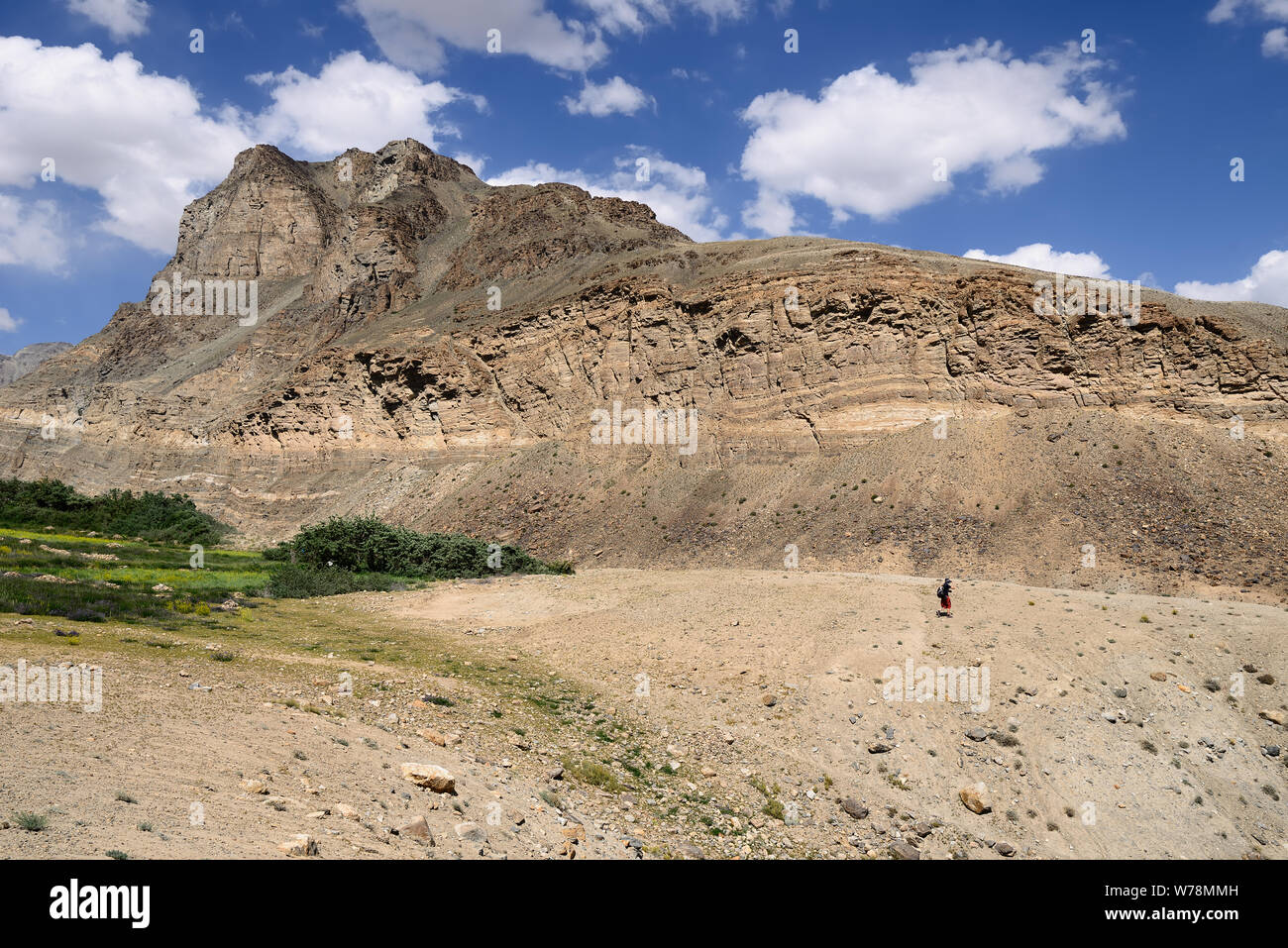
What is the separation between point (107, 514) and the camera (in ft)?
148

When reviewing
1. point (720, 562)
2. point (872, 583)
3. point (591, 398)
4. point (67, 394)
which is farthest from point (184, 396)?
point (872, 583)

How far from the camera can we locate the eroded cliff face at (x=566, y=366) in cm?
3122

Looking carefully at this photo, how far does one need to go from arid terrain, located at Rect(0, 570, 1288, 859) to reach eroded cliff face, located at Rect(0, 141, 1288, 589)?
14.9 m

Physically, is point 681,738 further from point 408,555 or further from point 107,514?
point 107,514

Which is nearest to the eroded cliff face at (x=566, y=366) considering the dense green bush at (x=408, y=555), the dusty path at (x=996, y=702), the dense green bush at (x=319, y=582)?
the dense green bush at (x=408, y=555)

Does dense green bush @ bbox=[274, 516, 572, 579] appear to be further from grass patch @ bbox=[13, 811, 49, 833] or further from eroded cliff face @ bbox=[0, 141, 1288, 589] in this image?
grass patch @ bbox=[13, 811, 49, 833]

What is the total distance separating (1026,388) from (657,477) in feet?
61.0

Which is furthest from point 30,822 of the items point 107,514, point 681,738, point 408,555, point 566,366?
point 107,514

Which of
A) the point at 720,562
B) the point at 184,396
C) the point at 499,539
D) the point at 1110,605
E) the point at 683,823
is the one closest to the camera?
the point at 683,823

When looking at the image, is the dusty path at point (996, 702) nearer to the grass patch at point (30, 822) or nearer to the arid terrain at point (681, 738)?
the arid terrain at point (681, 738)

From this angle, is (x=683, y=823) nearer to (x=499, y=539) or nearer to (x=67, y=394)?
(x=499, y=539)

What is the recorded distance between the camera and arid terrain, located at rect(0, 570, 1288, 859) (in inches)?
262

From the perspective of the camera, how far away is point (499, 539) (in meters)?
35.0

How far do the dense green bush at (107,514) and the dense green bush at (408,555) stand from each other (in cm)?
1938
